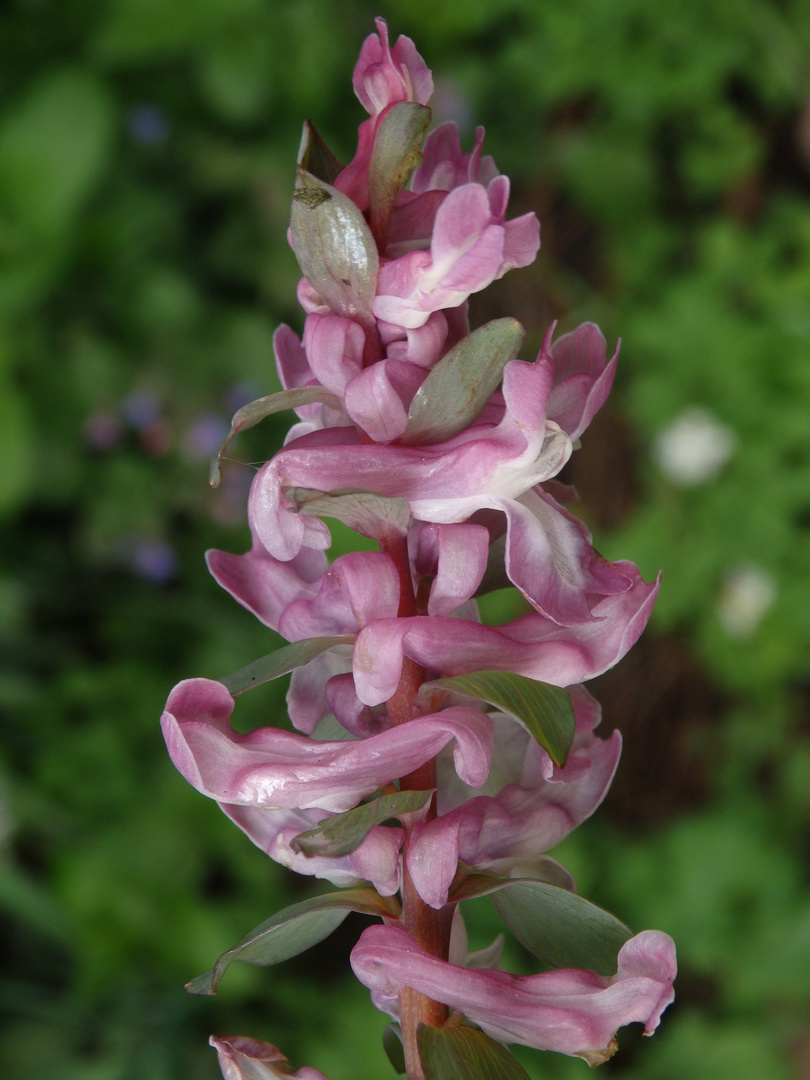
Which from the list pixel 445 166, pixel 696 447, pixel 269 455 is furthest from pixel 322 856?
pixel 696 447

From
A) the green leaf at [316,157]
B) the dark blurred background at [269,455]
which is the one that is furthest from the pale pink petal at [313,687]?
the dark blurred background at [269,455]

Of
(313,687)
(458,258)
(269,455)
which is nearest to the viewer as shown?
(458,258)

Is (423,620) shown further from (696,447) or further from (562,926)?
(696,447)

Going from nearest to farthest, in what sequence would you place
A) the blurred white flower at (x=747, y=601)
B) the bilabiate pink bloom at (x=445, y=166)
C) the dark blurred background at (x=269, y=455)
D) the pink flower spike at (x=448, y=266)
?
the pink flower spike at (x=448, y=266), the bilabiate pink bloom at (x=445, y=166), the dark blurred background at (x=269, y=455), the blurred white flower at (x=747, y=601)

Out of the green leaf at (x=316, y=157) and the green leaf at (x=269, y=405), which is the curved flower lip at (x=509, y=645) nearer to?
the green leaf at (x=269, y=405)

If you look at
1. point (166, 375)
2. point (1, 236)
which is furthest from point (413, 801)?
point (166, 375)

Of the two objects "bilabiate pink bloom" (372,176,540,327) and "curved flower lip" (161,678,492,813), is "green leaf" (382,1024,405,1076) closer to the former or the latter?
"curved flower lip" (161,678,492,813)
